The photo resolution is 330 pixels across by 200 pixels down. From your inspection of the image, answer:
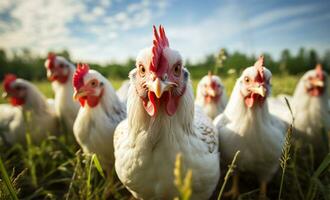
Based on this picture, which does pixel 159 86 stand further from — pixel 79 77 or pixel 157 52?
pixel 79 77

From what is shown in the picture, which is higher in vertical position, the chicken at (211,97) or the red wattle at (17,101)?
the red wattle at (17,101)

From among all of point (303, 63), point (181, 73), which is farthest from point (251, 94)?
point (303, 63)

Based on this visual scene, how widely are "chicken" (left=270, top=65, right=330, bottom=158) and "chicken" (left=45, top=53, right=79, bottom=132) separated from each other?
213cm

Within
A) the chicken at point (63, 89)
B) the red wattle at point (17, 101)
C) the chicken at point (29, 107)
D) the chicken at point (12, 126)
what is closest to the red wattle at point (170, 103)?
the chicken at point (63, 89)

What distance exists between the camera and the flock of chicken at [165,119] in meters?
1.28

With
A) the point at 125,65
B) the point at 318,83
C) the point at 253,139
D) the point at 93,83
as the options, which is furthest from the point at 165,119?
the point at 125,65

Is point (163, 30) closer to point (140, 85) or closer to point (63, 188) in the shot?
point (140, 85)

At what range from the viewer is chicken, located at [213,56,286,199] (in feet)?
5.85

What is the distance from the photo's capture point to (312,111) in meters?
2.42

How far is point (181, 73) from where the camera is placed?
126 cm

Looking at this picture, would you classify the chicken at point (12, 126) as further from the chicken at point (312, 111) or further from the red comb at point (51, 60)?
the chicken at point (312, 111)

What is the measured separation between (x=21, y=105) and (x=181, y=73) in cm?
242

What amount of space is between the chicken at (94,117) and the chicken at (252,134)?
90 cm

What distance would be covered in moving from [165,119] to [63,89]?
1916 mm
